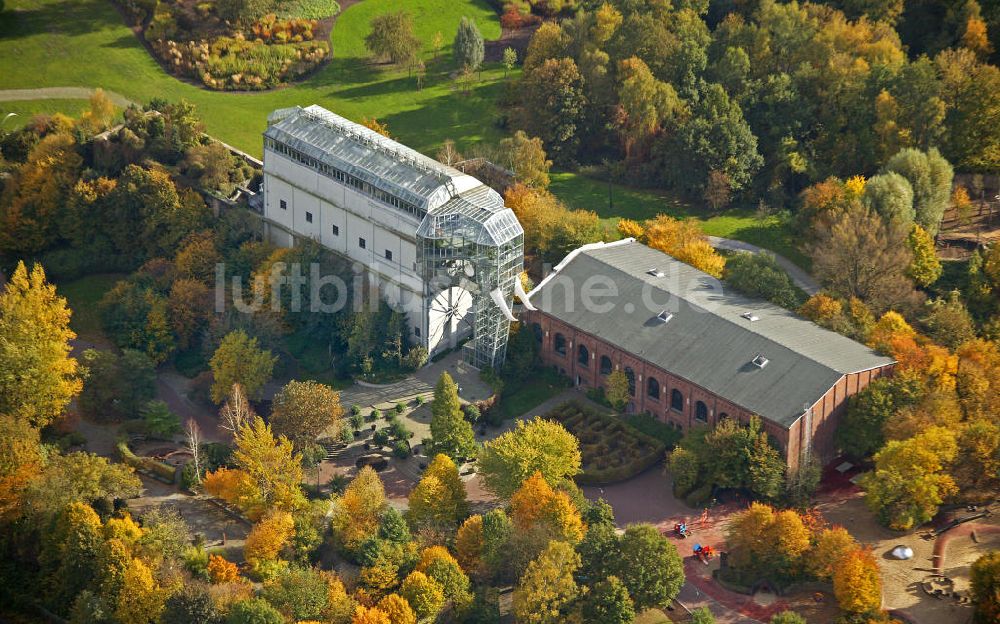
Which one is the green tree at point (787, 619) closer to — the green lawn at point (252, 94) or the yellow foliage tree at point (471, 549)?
the yellow foliage tree at point (471, 549)

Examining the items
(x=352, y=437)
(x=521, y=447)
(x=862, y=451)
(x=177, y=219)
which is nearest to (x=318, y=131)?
(x=177, y=219)

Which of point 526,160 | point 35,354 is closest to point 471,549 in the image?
point 35,354

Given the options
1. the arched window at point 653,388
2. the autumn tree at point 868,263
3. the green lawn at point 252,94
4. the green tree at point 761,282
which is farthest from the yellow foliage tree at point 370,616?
the green lawn at point 252,94

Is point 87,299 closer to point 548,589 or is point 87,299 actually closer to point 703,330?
point 703,330

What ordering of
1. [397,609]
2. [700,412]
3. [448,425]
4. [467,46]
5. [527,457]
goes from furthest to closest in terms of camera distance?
[467,46], [700,412], [448,425], [527,457], [397,609]

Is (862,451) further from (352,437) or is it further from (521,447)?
(352,437)

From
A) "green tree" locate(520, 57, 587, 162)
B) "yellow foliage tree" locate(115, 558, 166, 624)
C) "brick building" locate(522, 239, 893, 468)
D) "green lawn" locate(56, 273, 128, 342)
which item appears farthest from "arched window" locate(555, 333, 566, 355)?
"green lawn" locate(56, 273, 128, 342)
